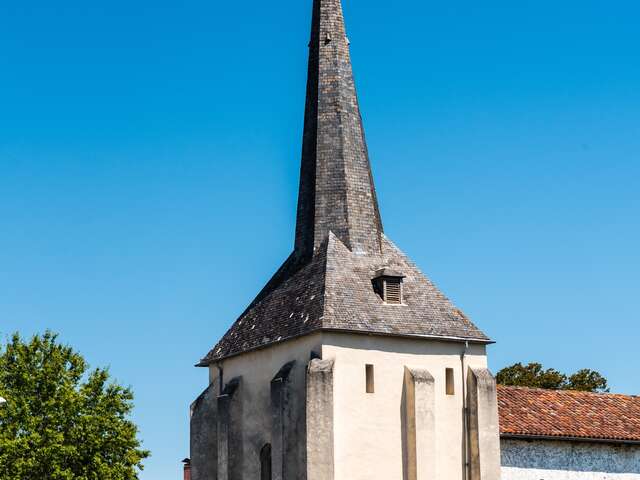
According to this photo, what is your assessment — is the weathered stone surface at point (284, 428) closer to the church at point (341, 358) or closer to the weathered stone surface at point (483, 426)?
the church at point (341, 358)

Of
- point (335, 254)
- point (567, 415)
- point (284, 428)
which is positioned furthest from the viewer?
point (567, 415)

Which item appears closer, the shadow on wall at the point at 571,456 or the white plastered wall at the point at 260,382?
the white plastered wall at the point at 260,382

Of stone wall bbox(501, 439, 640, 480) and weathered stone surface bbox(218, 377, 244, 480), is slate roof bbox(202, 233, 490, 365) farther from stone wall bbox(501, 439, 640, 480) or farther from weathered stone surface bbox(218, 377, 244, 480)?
stone wall bbox(501, 439, 640, 480)

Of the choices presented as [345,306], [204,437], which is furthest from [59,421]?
[345,306]

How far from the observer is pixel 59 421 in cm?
→ 5356

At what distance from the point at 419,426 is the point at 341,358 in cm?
345

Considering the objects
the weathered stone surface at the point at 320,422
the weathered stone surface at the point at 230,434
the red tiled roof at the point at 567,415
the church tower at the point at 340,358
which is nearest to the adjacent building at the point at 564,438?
the red tiled roof at the point at 567,415

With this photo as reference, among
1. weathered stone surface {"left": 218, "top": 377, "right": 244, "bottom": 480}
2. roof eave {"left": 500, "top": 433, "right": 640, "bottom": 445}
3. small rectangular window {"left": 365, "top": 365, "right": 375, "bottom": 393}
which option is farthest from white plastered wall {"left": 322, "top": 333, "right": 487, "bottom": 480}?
weathered stone surface {"left": 218, "top": 377, "right": 244, "bottom": 480}

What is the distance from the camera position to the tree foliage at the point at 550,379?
6700 cm

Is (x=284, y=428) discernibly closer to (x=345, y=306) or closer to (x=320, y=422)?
(x=320, y=422)

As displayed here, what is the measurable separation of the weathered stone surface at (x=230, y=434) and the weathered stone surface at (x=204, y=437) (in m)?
0.82

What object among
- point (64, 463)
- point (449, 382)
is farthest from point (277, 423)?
point (64, 463)

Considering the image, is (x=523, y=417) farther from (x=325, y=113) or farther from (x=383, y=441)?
(x=325, y=113)

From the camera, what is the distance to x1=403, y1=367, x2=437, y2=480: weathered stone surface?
42.0 metres
